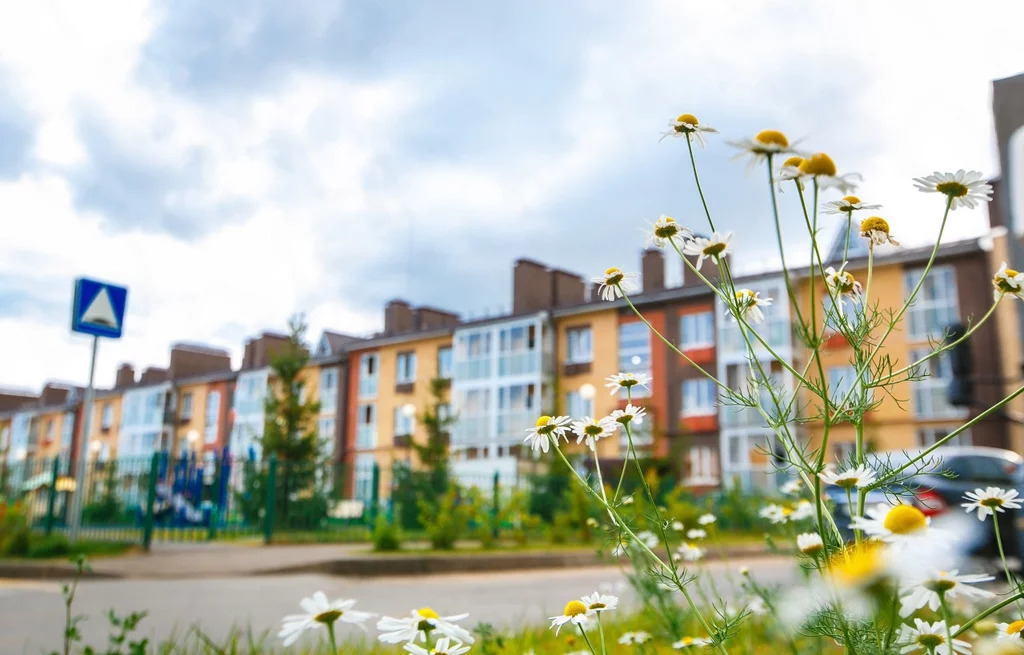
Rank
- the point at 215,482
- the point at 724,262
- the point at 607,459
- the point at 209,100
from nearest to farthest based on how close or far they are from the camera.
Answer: the point at 724,262 → the point at 209,100 → the point at 215,482 → the point at 607,459

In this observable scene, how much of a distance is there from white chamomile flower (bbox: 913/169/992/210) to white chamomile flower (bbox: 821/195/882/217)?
0.11 metres

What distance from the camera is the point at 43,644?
4809mm

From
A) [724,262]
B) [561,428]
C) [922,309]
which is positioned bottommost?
[561,428]

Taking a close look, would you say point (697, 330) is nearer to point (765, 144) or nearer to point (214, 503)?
point (214, 503)

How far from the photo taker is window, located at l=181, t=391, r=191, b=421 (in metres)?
Answer: 51.9

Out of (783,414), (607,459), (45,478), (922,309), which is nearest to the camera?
(783,414)

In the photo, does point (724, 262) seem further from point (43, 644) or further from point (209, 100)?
point (43, 644)

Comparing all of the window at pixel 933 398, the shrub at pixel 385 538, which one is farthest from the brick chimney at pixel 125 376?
the shrub at pixel 385 538

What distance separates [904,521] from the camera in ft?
3.03

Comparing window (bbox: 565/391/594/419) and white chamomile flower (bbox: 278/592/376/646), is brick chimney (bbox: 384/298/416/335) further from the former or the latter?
white chamomile flower (bbox: 278/592/376/646)

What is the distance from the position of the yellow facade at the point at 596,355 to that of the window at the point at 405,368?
8823mm

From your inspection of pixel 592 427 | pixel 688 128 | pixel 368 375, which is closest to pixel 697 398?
pixel 368 375

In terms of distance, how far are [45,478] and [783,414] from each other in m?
17.5

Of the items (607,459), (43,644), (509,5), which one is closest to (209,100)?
(509,5)
